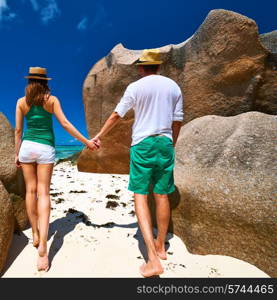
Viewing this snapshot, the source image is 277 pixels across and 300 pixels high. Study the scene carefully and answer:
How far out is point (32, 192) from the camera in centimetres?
330

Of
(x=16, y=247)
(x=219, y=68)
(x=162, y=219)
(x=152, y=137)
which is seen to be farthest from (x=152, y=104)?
(x=219, y=68)

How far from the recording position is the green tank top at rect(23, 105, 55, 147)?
127 inches

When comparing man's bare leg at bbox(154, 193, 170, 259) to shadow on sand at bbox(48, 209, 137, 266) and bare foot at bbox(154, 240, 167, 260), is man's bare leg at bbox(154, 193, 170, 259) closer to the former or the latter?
bare foot at bbox(154, 240, 167, 260)

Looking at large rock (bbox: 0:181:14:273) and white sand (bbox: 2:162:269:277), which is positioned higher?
large rock (bbox: 0:181:14:273)

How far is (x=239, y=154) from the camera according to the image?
11.8 ft

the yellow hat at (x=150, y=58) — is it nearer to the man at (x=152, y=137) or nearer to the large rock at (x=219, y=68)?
the man at (x=152, y=137)

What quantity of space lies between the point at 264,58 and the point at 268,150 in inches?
118

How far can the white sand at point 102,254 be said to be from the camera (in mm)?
2868

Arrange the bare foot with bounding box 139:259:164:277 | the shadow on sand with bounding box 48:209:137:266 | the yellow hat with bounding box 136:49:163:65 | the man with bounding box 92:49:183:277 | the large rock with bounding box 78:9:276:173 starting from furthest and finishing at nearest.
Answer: the large rock with bounding box 78:9:276:173 → the shadow on sand with bounding box 48:209:137:266 → the yellow hat with bounding box 136:49:163:65 → the man with bounding box 92:49:183:277 → the bare foot with bounding box 139:259:164:277

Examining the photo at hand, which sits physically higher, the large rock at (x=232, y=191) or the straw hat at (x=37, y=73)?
the straw hat at (x=37, y=73)

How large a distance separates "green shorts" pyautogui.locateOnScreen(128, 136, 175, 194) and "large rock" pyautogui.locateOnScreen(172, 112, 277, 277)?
591 millimetres

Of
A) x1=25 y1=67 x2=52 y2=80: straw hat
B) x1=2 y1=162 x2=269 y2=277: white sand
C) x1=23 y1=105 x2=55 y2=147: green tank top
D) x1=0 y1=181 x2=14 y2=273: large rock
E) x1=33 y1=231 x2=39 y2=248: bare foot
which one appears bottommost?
x1=2 y1=162 x2=269 y2=277: white sand

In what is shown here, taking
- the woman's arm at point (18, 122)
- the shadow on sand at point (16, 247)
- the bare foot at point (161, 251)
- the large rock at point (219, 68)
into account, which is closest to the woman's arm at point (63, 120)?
the woman's arm at point (18, 122)

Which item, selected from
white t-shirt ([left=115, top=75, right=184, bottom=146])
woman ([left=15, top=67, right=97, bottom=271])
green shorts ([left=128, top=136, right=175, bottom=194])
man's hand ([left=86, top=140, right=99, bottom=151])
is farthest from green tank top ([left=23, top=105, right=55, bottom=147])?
green shorts ([left=128, top=136, right=175, bottom=194])
